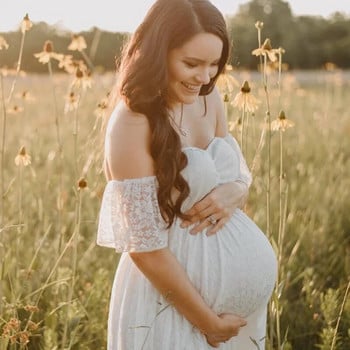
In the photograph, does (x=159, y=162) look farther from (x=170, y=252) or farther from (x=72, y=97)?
(x=72, y=97)

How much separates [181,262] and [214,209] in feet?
0.56

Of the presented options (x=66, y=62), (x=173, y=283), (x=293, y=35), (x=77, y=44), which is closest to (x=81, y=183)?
(x=173, y=283)

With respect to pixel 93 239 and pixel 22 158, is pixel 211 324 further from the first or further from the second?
pixel 93 239

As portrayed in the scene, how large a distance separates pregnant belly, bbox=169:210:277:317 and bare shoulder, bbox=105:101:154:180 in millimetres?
230

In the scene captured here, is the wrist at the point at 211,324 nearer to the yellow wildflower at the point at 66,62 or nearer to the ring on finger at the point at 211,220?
the ring on finger at the point at 211,220

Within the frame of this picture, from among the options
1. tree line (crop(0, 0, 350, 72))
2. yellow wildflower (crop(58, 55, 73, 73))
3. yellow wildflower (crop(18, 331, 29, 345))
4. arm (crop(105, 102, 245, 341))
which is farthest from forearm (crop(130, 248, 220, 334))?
tree line (crop(0, 0, 350, 72))

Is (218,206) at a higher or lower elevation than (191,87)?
lower

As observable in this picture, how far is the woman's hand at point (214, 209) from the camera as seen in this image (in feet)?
6.78

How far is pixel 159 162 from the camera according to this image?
76.6 inches

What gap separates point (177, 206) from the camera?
2.01 meters

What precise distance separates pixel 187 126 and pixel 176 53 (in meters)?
0.25

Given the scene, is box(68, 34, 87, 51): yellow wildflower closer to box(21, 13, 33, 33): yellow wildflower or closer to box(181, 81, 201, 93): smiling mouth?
box(21, 13, 33, 33): yellow wildflower

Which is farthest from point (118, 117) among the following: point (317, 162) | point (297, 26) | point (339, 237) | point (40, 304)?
point (297, 26)

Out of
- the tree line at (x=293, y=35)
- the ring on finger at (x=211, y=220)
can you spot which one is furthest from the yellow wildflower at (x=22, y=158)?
the tree line at (x=293, y=35)
